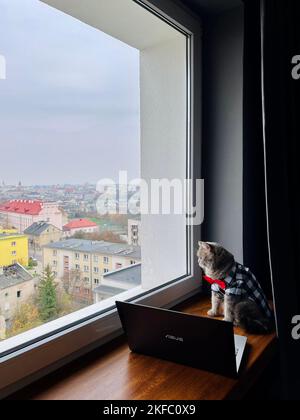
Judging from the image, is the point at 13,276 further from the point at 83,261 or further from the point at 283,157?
the point at 283,157

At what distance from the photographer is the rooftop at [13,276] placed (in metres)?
0.88

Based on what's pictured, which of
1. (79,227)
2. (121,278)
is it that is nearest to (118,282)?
(121,278)

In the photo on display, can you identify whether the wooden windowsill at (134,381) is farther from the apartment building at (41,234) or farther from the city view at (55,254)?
the apartment building at (41,234)

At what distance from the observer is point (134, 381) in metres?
0.90

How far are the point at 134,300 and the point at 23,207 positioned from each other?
21.1 inches

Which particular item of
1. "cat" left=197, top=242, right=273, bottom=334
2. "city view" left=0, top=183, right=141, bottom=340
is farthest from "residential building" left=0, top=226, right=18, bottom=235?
"cat" left=197, top=242, right=273, bottom=334

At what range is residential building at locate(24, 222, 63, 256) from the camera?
94cm

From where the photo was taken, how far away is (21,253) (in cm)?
92

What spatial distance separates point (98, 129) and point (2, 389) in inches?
31.5

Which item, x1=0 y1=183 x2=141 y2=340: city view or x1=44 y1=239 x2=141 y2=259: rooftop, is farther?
x1=44 y1=239 x2=141 y2=259: rooftop

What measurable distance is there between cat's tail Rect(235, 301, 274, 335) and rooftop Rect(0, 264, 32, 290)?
699 millimetres

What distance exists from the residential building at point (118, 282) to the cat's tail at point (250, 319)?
407 millimetres

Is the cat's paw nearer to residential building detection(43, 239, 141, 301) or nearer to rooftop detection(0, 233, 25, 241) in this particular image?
residential building detection(43, 239, 141, 301)
